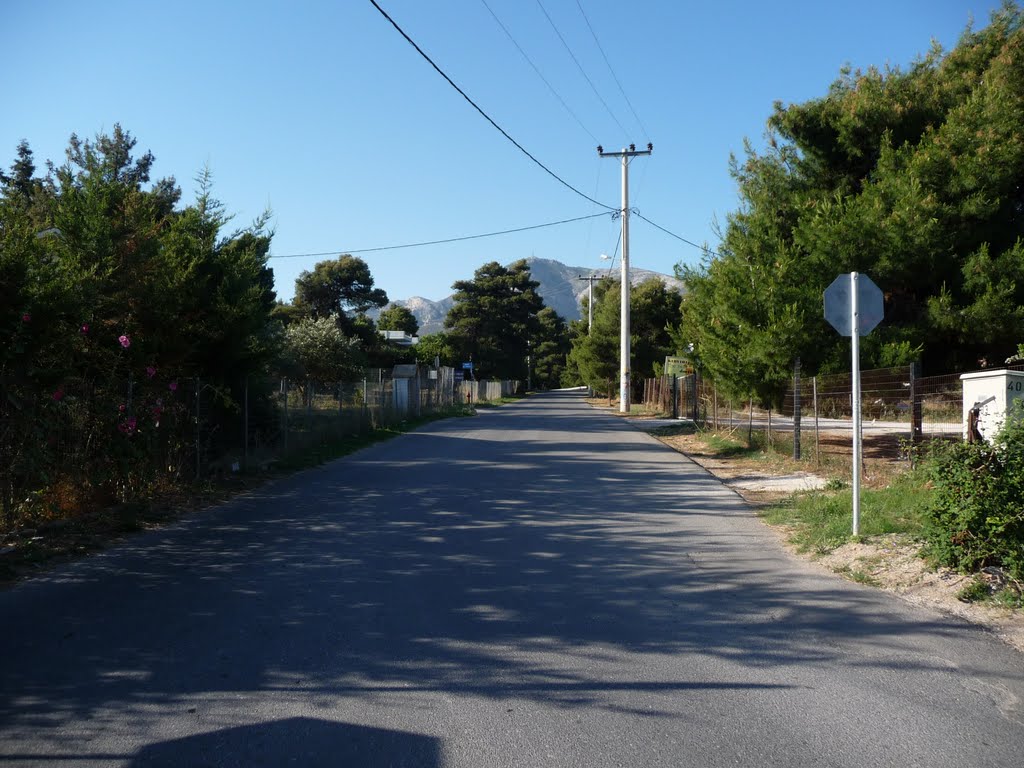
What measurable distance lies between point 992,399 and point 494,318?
7141 centimetres

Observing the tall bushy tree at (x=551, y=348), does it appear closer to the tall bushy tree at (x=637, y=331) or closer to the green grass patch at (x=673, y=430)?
the tall bushy tree at (x=637, y=331)

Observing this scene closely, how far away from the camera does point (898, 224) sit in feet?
55.3

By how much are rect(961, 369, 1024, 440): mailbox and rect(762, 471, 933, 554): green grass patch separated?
88 centimetres

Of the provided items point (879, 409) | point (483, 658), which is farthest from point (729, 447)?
point (483, 658)

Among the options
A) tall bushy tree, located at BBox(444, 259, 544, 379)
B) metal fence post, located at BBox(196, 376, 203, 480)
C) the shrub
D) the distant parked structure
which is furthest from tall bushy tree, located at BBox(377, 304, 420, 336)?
the shrub

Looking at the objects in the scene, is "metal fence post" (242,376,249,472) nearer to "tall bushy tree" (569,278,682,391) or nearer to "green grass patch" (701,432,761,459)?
"green grass patch" (701,432,761,459)

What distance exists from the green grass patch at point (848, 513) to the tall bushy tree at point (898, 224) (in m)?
6.92

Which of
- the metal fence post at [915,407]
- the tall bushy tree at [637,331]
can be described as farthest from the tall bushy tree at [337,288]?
the metal fence post at [915,407]

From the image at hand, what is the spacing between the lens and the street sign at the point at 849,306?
8.64 metres

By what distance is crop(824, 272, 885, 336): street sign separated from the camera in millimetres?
8641

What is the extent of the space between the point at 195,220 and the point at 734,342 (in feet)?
39.6

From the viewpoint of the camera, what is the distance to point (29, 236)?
9.24 metres

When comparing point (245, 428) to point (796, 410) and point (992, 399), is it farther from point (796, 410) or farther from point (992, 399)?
point (992, 399)

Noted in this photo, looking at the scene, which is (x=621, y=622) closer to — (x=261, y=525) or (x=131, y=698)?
(x=131, y=698)
